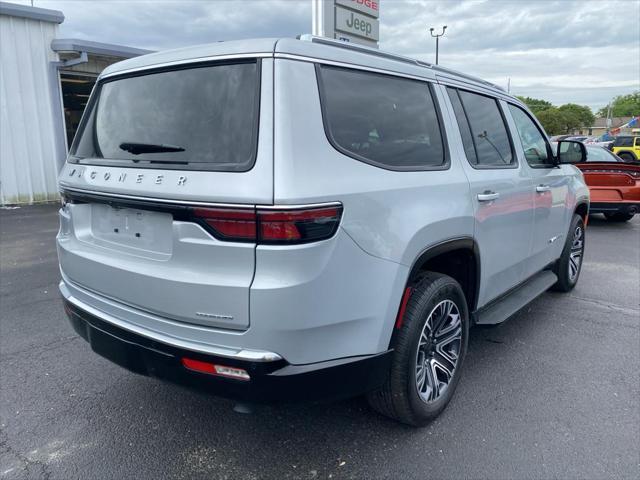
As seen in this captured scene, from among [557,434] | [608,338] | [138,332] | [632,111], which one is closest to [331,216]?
[138,332]

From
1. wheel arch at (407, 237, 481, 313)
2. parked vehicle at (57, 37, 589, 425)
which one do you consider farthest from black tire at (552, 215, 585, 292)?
parked vehicle at (57, 37, 589, 425)

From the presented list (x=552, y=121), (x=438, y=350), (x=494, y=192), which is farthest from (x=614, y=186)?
(x=552, y=121)

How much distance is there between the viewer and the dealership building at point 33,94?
1078 centimetres

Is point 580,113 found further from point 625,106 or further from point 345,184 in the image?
point 345,184

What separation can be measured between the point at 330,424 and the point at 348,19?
7.58m

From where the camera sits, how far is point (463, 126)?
3211mm

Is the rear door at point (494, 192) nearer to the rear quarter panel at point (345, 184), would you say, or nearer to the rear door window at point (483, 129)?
the rear door window at point (483, 129)

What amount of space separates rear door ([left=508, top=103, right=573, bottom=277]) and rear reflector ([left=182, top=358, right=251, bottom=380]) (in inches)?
111

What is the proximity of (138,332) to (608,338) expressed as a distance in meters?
3.77

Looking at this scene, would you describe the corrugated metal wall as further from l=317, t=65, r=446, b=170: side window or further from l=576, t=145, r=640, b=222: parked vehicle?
l=576, t=145, r=640, b=222: parked vehicle

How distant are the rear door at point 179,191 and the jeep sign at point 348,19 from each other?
592 centimetres

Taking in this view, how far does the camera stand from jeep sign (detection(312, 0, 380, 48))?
8.19m

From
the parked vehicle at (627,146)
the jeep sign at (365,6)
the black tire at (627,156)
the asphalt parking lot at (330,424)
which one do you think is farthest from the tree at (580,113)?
the asphalt parking lot at (330,424)

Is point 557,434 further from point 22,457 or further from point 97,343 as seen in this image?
point 22,457
